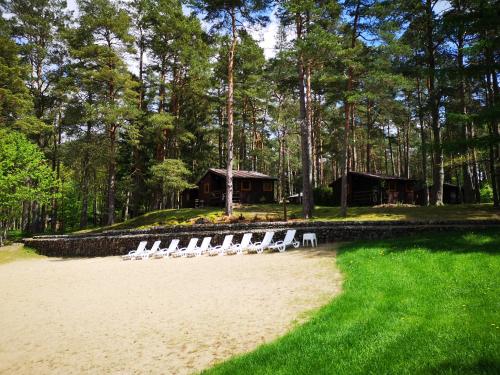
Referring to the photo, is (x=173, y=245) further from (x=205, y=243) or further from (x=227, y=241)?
(x=227, y=241)

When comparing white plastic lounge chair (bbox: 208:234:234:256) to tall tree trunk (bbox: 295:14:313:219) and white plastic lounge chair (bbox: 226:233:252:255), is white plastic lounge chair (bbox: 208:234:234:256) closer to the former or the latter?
white plastic lounge chair (bbox: 226:233:252:255)

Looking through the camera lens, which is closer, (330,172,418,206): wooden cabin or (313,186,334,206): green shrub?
(330,172,418,206): wooden cabin

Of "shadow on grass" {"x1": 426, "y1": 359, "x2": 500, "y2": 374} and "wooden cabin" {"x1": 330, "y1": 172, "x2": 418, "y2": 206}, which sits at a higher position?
"wooden cabin" {"x1": 330, "y1": 172, "x2": 418, "y2": 206}

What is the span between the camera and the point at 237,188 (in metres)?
35.4

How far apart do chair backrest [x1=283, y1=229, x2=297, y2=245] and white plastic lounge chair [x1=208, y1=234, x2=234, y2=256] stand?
9.46 ft

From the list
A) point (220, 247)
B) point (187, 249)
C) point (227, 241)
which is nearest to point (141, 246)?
point (187, 249)

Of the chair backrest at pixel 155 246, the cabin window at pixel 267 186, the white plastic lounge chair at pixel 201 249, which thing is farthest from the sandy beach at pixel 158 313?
the cabin window at pixel 267 186

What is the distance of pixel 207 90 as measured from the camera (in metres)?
36.5

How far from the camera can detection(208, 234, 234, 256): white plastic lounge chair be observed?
55.6 feet

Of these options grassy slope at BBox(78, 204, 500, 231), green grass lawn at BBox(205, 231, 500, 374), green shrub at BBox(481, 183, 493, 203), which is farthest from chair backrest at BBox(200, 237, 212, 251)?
green shrub at BBox(481, 183, 493, 203)

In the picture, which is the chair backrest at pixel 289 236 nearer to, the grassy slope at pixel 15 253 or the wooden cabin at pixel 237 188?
the grassy slope at pixel 15 253

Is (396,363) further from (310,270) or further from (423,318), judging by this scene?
(310,270)

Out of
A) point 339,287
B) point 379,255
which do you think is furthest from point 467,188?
point 339,287

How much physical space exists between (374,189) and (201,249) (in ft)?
61.4
